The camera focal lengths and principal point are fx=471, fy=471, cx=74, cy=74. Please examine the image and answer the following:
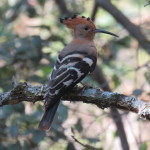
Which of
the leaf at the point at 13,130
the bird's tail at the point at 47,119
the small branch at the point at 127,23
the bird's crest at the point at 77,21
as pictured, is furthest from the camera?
the small branch at the point at 127,23

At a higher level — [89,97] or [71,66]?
[71,66]

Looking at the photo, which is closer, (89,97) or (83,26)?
(89,97)

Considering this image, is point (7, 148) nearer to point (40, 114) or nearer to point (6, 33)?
point (40, 114)

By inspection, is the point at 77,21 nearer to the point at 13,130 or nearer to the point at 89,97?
the point at 13,130

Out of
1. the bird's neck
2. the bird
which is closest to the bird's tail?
the bird

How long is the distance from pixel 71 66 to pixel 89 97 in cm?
43

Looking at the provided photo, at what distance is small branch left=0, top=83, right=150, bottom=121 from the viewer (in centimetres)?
244

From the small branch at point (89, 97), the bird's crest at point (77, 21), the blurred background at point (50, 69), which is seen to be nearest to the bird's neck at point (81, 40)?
the bird's crest at point (77, 21)

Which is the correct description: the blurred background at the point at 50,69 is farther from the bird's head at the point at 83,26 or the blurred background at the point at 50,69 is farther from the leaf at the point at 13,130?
the bird's head at the point at 83,26

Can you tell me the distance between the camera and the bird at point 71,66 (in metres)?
2.82

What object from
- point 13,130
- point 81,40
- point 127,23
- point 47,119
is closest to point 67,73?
point 47,119

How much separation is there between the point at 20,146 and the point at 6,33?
1148 millimetres

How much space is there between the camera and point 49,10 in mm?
5102

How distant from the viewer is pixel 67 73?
117 inches
